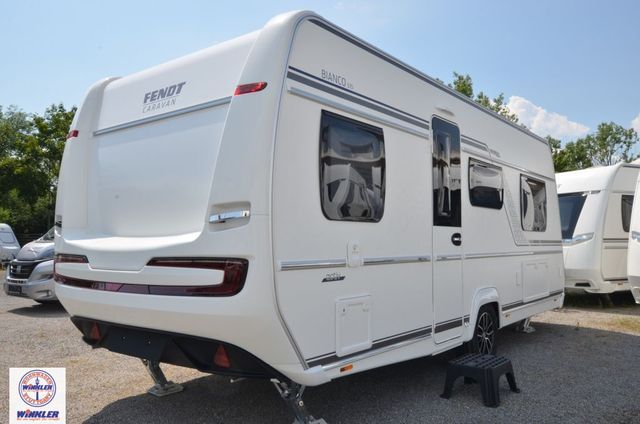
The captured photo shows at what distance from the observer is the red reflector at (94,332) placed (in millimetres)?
3688

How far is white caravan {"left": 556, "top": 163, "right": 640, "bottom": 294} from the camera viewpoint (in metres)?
9.29

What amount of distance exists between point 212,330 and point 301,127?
131 cm

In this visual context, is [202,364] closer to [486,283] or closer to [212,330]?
[212,330]

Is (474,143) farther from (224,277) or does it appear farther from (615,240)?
(615,240)

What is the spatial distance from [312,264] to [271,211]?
0.48 meters

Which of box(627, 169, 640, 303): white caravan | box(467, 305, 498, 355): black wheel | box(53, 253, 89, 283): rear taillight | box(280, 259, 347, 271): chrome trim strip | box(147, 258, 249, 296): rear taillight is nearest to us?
box(147, 258, 249, 296): rear taillight

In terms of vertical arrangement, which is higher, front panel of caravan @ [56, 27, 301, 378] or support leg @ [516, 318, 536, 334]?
front panel of caravan @ [56, 27, 301, 378]

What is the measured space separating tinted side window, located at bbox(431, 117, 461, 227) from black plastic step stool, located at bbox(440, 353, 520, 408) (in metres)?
1.22

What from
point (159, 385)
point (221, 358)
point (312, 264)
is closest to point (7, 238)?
point (159, 385)

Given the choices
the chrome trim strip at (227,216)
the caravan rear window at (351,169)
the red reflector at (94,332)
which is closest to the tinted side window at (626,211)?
the caravan rear window at (351,169)

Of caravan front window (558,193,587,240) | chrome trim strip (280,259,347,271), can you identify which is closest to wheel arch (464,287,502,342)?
chrome trim strip (280,259,347,271)

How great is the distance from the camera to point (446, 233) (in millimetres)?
4629

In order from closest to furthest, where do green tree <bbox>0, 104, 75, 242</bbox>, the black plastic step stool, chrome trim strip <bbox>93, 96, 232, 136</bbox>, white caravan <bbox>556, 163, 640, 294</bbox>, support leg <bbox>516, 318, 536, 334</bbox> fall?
1. chrome trim strip <bbox>93, 96, 232, 136</bbox>
2. the black plastic step stool
3. support leg <bbox>516, 318, 536, 334</bbox>
4. white caravan <bbox>556, 163, 640, 294</bbox>
5. green tree <bbox>0, 104, 75, 242</bbox>

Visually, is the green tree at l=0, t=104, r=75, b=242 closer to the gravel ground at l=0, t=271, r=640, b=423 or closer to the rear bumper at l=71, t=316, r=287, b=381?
the gravel ground at l=0, t=271, r=640, b=423
